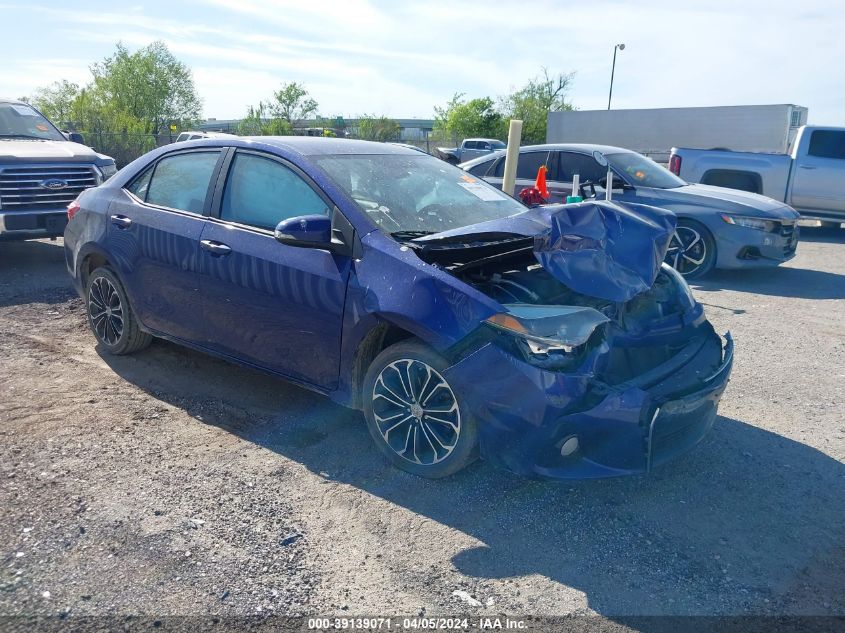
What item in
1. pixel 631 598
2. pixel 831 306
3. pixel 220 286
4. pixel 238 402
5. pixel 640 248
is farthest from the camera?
→ pixel 831 306

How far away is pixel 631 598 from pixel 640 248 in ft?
5.86

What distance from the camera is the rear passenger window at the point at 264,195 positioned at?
14.0 feet

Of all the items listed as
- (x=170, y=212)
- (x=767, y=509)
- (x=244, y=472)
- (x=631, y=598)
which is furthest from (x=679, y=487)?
(x=170, y=212)

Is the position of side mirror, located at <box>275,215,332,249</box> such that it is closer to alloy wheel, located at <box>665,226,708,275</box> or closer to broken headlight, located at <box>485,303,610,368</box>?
broken headlight, located at <box>485,303,610,368</box>

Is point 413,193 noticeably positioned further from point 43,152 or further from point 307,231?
point 43,152

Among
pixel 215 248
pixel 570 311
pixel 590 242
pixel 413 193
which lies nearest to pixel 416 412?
pixel 570 311

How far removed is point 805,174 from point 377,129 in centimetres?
3260

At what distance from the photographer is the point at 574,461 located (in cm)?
335

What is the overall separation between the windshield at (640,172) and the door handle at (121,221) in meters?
6.42

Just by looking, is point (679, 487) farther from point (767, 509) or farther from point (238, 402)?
point (238, 402)

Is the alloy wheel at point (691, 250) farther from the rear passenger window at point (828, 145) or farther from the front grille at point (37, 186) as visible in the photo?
the front grille at point (37, 186)

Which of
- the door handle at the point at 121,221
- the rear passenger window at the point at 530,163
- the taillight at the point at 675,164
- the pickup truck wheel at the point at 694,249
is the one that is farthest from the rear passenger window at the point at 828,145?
the door handle at the point at 121,221

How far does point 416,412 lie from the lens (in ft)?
12.2

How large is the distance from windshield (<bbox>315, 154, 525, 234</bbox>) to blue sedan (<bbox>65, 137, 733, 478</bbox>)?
0.01 metres
